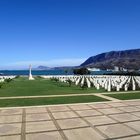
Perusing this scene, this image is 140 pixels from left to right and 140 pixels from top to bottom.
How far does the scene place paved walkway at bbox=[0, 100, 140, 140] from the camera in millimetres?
6340

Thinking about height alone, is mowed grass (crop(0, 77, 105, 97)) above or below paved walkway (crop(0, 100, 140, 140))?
above

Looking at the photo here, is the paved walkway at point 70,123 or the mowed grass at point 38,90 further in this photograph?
the mowed grass at point 38,90

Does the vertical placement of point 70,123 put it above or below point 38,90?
below

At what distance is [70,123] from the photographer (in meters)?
7.59

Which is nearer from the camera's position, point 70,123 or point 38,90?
point 70,123

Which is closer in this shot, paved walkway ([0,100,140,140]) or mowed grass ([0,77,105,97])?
paved walkway ([0,100,140,140])

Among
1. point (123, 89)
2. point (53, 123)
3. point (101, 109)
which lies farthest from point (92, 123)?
point (123, 89)

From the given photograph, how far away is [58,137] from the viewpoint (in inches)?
243

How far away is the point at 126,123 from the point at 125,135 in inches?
49.6

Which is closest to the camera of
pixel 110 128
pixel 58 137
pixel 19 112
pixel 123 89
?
pixel 58 137

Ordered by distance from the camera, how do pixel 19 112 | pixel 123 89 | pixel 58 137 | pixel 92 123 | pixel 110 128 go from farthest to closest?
pixel 123 89, pixel 19 112, pixel 92 123, pixel 110 128, pixel 58 137

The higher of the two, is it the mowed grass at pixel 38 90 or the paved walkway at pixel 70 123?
the mowed grass at pixel 38 90

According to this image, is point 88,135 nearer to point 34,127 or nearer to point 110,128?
point 110,128

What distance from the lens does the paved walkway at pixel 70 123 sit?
250 inches
